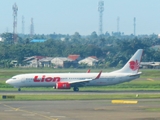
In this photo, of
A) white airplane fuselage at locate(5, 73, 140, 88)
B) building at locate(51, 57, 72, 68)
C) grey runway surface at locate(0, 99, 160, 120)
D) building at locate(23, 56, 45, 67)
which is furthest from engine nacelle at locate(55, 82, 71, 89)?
building at locate(23, 56, 45, 67)

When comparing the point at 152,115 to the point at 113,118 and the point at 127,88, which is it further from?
the point at 127,88

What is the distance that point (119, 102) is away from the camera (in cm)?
6719

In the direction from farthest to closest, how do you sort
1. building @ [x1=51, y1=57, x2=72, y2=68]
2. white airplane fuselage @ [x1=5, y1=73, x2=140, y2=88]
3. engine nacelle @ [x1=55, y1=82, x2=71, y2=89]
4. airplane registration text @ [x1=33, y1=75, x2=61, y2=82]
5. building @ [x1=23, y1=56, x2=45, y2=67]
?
building @ [x1=23, y1=56, x2=45, y2=67] → building @ [x1=51, y1=57, x2=72, y2=68] → white airplane fuselage @ [x1=5, y1=73, x2=140, y2=88] → airplane registration text @ [x1=33, y1=75, x2=61, y2=82] → engine nacelle @ [x1=55, y1=82, x2=71, y2=89]

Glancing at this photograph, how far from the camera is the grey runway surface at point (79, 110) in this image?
53.7m

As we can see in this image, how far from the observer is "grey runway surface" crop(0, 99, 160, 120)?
53.7m

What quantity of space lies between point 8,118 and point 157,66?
124814mm

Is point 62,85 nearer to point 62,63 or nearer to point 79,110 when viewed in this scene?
point 79,110

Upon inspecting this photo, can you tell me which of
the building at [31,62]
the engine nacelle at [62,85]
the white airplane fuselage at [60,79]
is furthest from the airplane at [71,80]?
the building at [31,62]

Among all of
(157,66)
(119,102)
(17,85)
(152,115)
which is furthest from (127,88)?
(157,66)

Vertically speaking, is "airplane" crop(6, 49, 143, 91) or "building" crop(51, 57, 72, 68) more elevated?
"building" crop(51, 57, 72, 68)

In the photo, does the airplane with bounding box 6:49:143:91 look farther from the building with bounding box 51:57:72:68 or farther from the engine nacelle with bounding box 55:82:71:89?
the building with bounding box 51:57:72:68

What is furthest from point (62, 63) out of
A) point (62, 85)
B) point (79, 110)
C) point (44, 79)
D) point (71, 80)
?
point (79, 110)

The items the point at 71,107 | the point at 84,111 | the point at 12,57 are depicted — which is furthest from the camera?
the point at 12,57

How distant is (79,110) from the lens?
195ft
